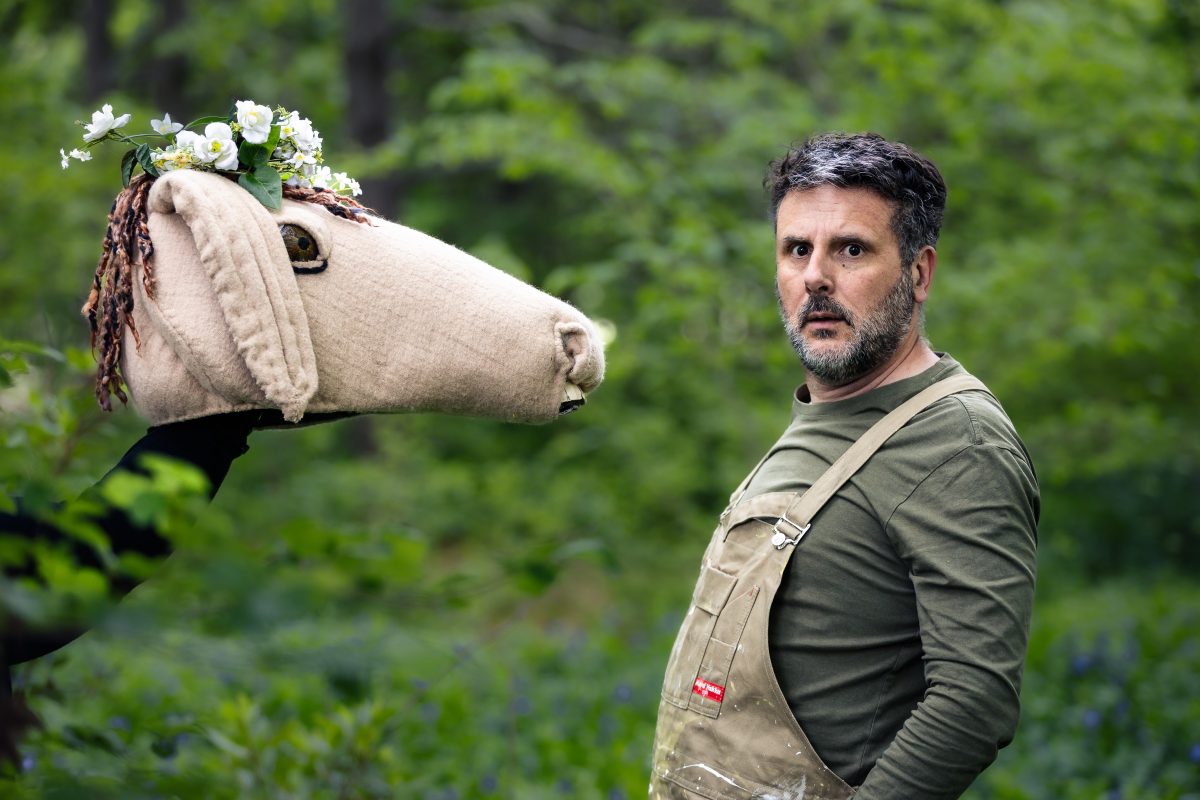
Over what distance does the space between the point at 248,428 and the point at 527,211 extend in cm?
1428

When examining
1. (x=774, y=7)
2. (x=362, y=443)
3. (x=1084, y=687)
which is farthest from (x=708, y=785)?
(x=362, y=443)

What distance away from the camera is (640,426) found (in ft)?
35.7

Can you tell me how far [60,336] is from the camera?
8.00 feet

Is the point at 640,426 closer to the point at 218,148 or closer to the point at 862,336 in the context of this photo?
the point at 862,336

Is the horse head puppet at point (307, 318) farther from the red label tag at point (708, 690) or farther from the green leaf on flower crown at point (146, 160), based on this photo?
the red label tag at point (708, 690)

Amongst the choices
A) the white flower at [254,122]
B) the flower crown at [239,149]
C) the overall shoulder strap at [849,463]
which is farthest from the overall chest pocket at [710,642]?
the white flower at [254,122]

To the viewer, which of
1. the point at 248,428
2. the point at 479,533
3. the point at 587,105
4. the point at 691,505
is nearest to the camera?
the point at 248,428

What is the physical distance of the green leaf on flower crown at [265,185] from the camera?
1.73 meters

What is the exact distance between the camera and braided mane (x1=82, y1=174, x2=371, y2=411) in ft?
5.50

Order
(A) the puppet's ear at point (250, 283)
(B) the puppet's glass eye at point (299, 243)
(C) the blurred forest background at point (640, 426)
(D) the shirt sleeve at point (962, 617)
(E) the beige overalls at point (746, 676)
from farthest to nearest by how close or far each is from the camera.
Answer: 1. (C) the blurred forest background at point (640, 426)
2. (E) the beige overalls at point (746, 676)
3. (D) the shirt sleeve at point (962, 617)
4. (B) the puppet's glass eye at point (299, 243)
5. (A) the puppet's ear at point (250, 283)

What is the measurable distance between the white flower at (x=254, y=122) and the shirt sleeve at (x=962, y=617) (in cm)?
119

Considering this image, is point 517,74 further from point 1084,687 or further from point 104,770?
point 104,770

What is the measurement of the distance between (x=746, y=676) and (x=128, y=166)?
1.33 meters

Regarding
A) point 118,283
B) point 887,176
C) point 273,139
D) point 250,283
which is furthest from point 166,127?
point 887,176
